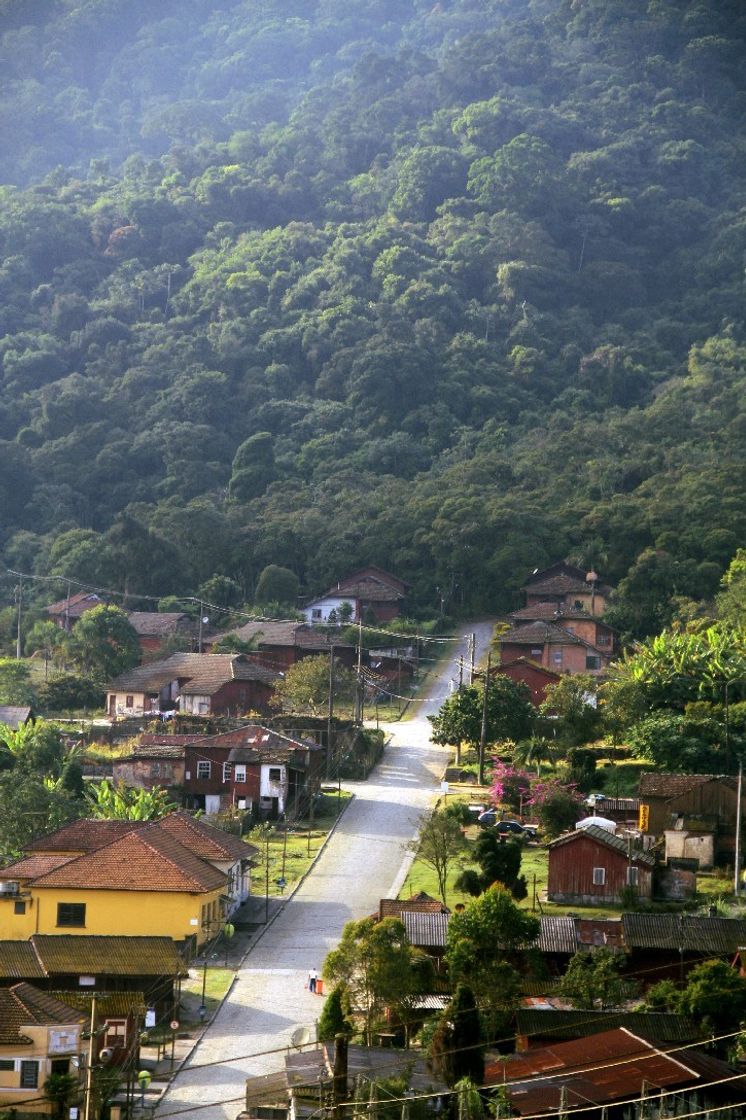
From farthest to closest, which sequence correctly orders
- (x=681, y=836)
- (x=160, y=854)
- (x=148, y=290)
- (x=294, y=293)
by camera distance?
(x=148, y=290), (x=294, y=293), (x=681, y=836), (x=160, y=854)

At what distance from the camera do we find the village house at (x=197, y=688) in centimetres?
5759

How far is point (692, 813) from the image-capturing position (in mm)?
41469

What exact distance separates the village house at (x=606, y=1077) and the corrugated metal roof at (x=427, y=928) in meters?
5.13

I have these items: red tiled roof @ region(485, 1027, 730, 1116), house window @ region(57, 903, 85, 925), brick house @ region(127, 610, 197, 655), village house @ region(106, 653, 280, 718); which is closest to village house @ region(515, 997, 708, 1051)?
red tiled roof @ region(485, 1027, 730, 1116)

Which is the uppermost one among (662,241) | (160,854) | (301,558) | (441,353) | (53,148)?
(53,148)

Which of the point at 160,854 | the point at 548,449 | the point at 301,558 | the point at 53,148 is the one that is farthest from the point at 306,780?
the point at 53,148

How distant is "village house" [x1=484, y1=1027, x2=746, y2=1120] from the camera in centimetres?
2491

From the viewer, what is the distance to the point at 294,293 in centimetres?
12056

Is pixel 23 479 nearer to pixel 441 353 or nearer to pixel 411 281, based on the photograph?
pixel 441 353

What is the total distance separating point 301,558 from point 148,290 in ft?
185

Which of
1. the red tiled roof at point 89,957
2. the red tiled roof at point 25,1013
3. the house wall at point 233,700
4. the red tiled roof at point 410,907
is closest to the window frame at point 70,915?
the red tiled roof at point 89,957

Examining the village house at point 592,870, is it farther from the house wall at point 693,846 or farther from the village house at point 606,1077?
the village house at point 606,1077

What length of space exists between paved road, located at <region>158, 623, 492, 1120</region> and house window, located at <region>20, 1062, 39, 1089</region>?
6.44ft

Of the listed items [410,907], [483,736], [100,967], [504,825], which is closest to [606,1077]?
[410,907]
